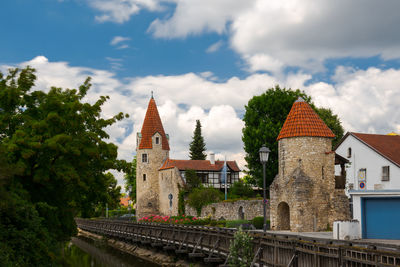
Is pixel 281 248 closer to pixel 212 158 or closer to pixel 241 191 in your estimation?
pixel 241 191

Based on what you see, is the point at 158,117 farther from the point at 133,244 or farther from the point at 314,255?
the point at 314,255

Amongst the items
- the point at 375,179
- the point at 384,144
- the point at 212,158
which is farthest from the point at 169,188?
the point at 384,144

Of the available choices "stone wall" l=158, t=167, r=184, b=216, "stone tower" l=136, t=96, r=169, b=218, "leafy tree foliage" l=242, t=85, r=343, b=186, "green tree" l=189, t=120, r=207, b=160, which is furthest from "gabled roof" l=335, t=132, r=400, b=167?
"green tree" l=189, t=120, r=207, b=160

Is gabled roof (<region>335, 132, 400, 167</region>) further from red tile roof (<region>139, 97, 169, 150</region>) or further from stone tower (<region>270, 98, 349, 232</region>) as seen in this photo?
red tile roof (<region>139, 97, 169, 150</region>)

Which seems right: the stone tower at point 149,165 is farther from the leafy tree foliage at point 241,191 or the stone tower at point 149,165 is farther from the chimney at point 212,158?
the leafy tree foliage at point 241,191

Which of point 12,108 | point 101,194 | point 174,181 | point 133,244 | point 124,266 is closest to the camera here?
point 12,108

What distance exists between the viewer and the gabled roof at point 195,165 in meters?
59.5

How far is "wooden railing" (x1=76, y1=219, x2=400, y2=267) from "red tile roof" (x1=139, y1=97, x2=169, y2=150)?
32105 mm

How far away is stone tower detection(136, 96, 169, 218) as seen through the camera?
6181 centimetres

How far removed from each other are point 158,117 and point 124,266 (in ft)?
127

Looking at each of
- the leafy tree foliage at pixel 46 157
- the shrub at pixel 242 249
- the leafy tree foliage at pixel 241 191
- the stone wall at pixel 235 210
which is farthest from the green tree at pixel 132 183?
the shrub at pixel 242 249

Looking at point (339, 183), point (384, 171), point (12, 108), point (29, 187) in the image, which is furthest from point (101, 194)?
point (384, 171)

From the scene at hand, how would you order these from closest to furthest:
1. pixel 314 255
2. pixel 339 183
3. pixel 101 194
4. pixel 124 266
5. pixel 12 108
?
pixel 314 255
pixel 12 108
pixel 101 194
pixel 124 266
pixel 339 183

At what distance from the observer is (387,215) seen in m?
23.8
